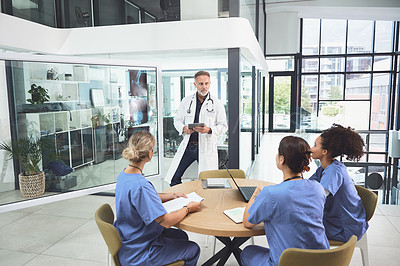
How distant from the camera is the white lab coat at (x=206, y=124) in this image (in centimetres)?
370

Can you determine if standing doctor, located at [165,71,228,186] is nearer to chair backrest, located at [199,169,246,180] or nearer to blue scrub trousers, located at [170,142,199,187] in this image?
blue scrub trousers, located at [170,142,199,187]

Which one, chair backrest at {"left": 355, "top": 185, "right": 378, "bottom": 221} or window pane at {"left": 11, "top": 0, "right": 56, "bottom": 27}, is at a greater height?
window pane at {"left": 11, "top": 0, "right": 56, "bottom": 27}

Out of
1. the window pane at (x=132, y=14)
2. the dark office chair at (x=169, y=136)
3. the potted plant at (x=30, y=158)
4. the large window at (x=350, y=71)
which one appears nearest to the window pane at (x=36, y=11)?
the window pane at (x=132, y=14)

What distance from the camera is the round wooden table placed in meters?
1.72

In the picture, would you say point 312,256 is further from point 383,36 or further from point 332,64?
point 383,36

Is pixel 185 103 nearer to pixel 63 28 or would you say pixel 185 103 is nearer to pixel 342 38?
pixel 63 28

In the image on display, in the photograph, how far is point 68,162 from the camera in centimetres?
350

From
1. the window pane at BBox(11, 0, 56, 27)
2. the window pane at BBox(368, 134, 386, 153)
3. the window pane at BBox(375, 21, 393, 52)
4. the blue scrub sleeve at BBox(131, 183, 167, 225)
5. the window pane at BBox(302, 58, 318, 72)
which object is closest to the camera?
the blue scrub sleeve at BBox(131, 183, 167, 225)

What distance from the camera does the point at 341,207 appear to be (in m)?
2.03

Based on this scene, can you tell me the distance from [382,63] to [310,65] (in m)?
2.49

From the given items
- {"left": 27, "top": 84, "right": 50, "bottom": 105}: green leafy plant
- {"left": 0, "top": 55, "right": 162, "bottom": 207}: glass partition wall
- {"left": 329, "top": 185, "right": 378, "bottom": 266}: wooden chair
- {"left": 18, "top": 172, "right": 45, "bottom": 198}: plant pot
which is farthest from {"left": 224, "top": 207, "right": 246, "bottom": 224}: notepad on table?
{"left": 27, "top": 84, "right": 50, "bottom": 105}: green leafy plant

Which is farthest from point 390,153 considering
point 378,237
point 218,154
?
point 218,154

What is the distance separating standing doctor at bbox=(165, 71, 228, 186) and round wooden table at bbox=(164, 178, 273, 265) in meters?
1.09

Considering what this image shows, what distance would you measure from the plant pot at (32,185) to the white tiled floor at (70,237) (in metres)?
0.56
